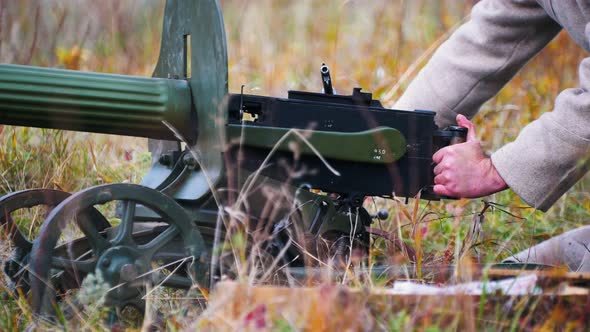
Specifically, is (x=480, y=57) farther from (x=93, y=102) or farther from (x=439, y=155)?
(x=93, y=102)

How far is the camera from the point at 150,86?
7.53 ft

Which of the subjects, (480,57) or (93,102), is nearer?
(93,102)

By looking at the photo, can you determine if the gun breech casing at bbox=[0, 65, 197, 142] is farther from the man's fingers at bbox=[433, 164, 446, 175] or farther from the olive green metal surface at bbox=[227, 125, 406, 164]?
the man's fingers at bbox=[433, 164, 446, 175]

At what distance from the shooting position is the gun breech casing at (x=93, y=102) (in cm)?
218

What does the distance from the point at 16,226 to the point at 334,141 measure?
2.86 ft

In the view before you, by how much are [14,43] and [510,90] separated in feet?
9.02

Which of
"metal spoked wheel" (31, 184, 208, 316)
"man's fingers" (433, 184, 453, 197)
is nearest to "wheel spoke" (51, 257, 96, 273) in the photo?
"metal spoked wheel" (31, 184, 208, 316)

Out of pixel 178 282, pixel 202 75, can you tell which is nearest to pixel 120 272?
pixel 178 282

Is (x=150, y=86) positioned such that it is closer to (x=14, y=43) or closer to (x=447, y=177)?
(x=447, y=177)

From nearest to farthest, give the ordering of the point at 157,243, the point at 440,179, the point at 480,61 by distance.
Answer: the point at 157,243
the point at 440,179
the point at 480,61

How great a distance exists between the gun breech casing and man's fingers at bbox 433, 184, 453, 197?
2.33ft

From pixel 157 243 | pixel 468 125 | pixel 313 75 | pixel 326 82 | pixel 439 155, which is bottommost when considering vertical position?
pixel 157 243

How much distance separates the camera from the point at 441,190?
8.04 ft

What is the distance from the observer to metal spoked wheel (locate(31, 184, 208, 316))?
196 centimetres
